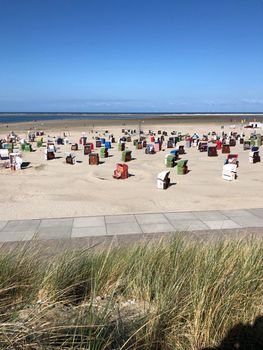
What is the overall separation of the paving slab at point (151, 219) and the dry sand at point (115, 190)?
78cm

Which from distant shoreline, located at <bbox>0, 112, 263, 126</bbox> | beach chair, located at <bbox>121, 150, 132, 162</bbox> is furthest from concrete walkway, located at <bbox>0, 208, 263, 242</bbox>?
distant shoreline, located at <bbox>0, 112, 263, 126</bbox>

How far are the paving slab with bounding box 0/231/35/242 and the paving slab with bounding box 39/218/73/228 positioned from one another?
66cm

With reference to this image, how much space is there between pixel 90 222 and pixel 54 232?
Result: 112 cm

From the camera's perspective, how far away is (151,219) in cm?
940

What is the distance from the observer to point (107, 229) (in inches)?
337

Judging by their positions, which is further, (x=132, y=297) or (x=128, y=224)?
(x=128, y=224)

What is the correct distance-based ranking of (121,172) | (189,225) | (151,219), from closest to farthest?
(189,225), (151,219), (121,172)

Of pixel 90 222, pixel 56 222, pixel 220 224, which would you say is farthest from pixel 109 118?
pixel 220 224

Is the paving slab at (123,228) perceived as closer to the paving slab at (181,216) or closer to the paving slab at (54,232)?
the paving slab at (54,232)

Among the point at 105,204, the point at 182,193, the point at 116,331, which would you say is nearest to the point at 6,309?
the point at 116,331

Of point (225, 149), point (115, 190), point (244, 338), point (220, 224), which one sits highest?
point (244, 338)

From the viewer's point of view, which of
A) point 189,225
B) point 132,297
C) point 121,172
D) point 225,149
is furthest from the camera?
point 225,149

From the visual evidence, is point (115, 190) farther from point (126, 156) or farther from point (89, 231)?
point (126, 156)

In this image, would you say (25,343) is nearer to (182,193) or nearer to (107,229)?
(107,229)
